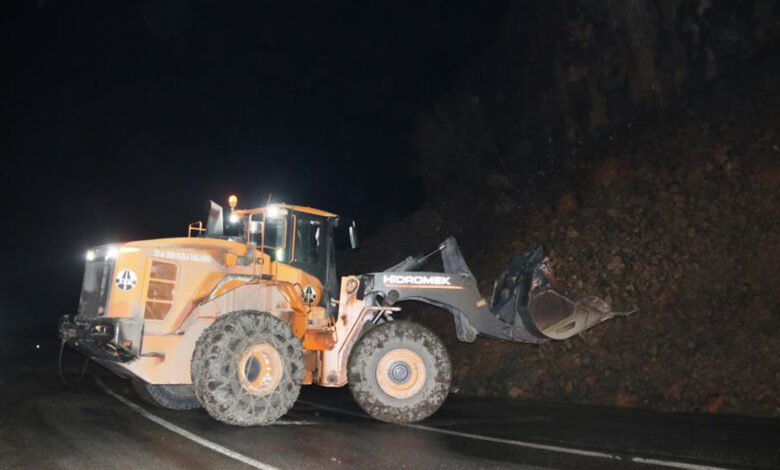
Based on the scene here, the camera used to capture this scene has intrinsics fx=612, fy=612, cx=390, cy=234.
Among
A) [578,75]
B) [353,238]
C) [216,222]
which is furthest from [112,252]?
[578,75]

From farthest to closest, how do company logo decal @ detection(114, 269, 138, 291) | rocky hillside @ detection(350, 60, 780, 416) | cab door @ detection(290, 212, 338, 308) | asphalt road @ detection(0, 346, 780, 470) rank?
rocky hillside @ detection(350, 60, 780, 416) → cab door @ detection(290, 212, 338, 308) → company logo decal @ detection(114, 269, 138, 291) → asphalt road @ detection(0, 346, 780, 470)

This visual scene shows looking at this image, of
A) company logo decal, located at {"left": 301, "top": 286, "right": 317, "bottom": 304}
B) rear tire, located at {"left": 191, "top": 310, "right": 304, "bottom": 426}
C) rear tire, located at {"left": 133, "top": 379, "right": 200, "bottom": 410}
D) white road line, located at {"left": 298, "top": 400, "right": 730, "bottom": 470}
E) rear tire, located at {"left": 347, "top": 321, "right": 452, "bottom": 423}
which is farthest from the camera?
rear tire, located at {"left": 133, "top": 379, "right": 200, "bottom": 410}

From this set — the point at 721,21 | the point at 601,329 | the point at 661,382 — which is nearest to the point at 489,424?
the point at 661,382

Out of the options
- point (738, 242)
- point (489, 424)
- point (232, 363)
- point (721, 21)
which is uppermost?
point (721, 21)

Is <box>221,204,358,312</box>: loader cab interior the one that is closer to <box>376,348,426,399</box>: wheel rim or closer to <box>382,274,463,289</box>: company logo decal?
<box>382,274,463,289</box>: company logo decal

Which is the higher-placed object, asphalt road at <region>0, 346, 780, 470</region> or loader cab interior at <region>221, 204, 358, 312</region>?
loader cab interior at <region>221, 204, 358, 312</region>

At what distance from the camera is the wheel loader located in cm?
865

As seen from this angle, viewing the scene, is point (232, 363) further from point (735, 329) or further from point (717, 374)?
point (735, 329)

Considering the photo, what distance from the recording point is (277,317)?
9.55m

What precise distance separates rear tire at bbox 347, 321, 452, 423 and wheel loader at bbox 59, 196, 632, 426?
17 millimetres

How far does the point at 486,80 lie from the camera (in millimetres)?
32062

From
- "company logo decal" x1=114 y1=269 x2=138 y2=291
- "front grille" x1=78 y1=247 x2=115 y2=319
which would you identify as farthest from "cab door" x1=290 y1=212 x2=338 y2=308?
"front grille" x1=78 y1=247 x2=115 y2=319

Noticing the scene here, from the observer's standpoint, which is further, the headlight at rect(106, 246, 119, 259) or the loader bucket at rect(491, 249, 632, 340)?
the loader bucket at rect(491, 249, 632, 340)

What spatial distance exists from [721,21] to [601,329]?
15.4m
